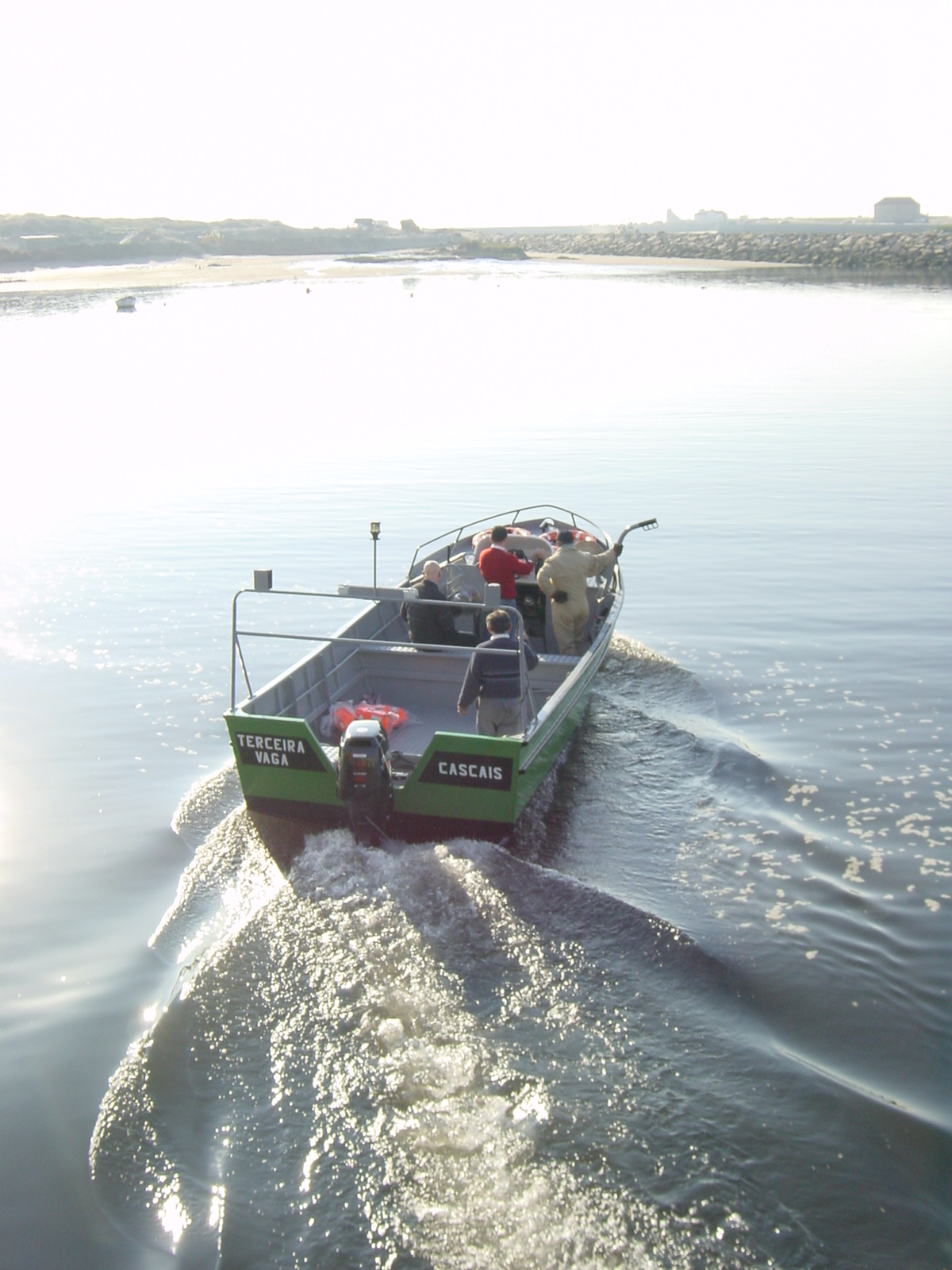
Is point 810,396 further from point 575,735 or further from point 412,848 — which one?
point 412,848

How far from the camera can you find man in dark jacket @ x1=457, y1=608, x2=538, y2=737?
9.52 m

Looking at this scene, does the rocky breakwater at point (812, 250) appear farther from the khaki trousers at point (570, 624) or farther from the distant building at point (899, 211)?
the khaki trousers at point (570, 624)

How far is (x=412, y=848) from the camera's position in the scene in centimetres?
905

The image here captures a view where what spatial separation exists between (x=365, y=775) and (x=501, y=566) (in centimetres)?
405

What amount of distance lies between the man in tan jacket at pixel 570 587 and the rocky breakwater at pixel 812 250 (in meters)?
73.4

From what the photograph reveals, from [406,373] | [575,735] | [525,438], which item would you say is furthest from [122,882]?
[406,373]

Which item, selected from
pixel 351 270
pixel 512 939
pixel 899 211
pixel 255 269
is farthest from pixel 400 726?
pixel 899 211

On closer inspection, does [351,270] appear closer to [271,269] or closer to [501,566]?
[271,269]

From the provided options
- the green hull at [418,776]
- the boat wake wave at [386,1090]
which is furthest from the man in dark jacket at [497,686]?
the boat wake wave at [386,1090]

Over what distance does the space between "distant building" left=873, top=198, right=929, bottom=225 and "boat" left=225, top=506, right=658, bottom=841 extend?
183894mm

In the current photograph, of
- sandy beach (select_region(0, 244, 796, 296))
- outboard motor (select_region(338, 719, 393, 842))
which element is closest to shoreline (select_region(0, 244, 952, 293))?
sandy beach (select_region(0, 244, 796, 296))

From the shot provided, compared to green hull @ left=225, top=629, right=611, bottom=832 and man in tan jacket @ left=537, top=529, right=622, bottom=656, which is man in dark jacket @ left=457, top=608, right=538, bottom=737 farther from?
man in tan jacket @ left=537, top=529, right=622, bottom=656

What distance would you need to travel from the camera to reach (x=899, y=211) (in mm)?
175500

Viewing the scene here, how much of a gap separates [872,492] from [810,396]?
38.0ft
